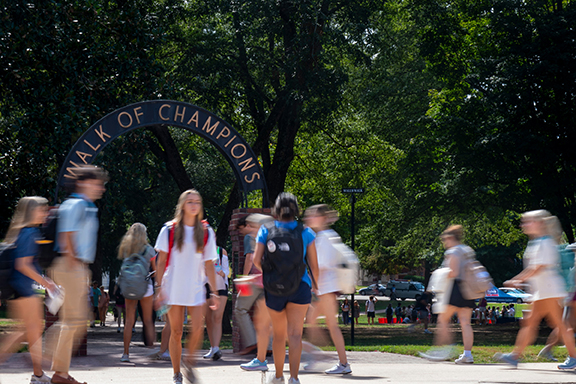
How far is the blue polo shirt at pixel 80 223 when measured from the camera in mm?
5703

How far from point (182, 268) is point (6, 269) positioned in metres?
1.56

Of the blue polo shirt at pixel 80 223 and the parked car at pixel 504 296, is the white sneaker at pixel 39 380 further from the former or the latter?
the parked car at pixel 504 296

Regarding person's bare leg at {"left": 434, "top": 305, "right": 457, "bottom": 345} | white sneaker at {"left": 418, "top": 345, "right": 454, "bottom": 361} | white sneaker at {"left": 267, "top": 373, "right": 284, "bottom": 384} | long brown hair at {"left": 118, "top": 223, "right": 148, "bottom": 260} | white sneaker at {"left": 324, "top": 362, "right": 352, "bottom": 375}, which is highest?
long brown hair at {"left": 118, "top": 223, "right": 148, "bottom": 260}

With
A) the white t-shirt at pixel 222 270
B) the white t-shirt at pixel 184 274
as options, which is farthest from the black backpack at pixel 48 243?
the white t-shirt at pixel 222 270

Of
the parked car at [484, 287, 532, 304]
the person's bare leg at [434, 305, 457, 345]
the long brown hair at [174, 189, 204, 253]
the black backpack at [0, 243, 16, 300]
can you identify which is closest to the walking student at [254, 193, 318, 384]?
the long brown hair at [174, 189, 204, 253]

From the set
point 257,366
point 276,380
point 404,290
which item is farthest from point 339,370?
point 404,290

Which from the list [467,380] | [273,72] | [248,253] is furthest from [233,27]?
[467,380]

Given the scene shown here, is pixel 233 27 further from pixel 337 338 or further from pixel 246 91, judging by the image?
pixel 337 338

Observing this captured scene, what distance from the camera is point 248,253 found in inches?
343

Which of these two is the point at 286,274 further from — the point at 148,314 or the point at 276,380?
the point at 148,314

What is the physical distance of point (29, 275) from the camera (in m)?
5.90

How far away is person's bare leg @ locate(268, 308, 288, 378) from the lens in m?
6.08

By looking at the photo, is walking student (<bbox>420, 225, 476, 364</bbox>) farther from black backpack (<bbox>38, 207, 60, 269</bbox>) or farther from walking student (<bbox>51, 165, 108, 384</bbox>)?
black backpack (<bbox>38, 207, 60, 269</bbox>)

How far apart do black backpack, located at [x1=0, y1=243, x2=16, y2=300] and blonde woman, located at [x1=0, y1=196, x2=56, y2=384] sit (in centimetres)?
3
